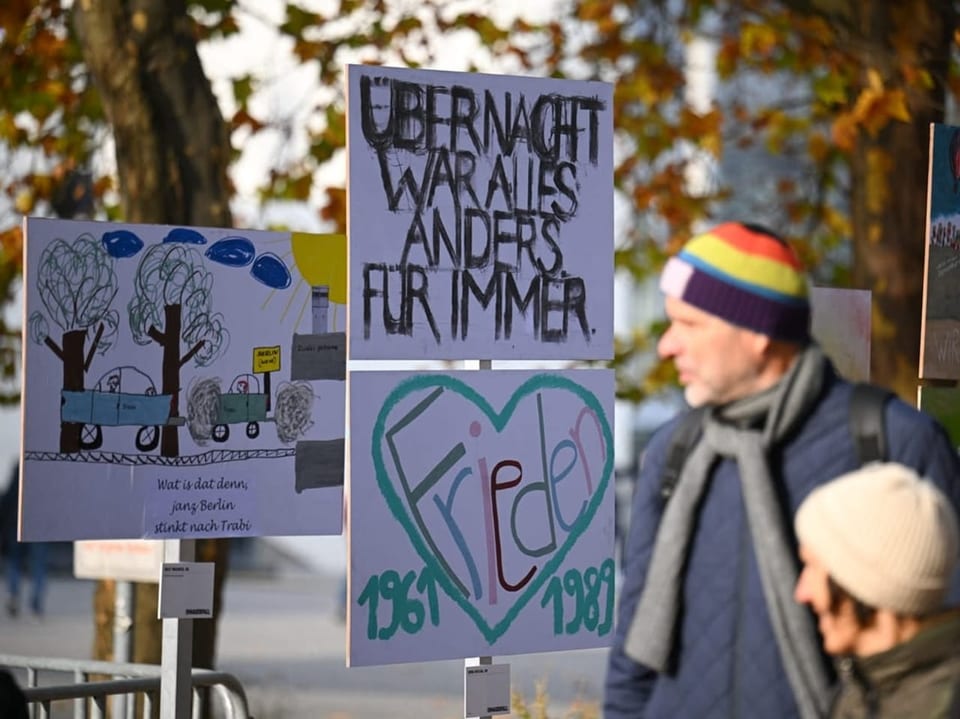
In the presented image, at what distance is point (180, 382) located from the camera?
5.76 metres

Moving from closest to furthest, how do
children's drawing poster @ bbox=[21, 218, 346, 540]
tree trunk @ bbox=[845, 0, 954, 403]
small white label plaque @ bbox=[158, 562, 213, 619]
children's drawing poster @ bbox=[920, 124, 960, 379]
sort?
children's drawing poster @ bbox=[21, 218, 346, 540]
small white label plaque @ bbox=[158, 562, 213, 619]
children's drawing poster @ bbox=[920, 124, 960, 379]
tree trunk @ bbox=[845, 0, 954, 403]

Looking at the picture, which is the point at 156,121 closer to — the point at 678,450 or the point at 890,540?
the point at 678,450

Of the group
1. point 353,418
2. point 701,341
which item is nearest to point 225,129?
point 353,418

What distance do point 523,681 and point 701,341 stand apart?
966 centimetres

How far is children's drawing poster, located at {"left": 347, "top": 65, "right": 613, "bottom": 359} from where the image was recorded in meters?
5.42

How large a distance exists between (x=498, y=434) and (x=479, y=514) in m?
0.25

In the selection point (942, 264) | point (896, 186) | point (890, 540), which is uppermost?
point (896, 186)

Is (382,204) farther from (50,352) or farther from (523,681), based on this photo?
(523,681)

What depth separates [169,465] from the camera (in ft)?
18.7

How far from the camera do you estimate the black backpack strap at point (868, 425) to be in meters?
3.18

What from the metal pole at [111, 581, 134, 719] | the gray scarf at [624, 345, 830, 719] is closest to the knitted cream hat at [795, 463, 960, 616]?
the gray scarf at [624, 345, 830, 719]

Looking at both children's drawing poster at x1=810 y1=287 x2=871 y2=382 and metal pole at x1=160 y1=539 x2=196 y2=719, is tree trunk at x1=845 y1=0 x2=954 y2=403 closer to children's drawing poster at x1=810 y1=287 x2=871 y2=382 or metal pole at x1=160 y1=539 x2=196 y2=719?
children's drawing poster at x1=810 y1=287 x2=871 y2=382
